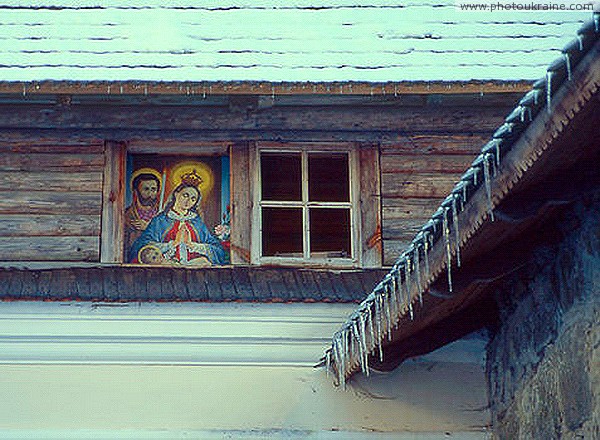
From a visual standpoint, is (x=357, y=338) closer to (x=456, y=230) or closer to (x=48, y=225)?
(x=456, y=230)

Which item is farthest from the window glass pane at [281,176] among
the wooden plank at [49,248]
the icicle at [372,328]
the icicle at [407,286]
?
the icicle at [407,286]

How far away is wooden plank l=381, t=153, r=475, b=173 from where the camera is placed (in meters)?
8.01

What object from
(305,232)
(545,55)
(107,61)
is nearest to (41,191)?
(107,61)

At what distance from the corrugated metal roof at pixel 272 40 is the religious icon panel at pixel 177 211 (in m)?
0.64

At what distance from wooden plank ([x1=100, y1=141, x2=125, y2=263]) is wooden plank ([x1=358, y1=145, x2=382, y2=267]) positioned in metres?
1.45

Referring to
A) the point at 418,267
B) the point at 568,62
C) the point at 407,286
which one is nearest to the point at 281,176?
the point at 407,286

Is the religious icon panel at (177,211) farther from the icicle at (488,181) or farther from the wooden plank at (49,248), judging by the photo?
the icicle at (488,181)

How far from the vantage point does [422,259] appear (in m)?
5.83

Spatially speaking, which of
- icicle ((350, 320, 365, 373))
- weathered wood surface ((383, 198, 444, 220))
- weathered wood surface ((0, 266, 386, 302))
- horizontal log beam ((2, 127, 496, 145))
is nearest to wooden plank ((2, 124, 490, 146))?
horizontal log beam ((2, 127, 496, 145))

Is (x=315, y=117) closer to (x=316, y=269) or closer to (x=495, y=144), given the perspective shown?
(x=316, y=269)

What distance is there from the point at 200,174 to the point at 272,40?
102 centimetres

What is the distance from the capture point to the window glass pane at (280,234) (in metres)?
7.92

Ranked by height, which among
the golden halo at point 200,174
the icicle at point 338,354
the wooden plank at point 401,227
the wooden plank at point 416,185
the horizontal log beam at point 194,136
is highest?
the horizontal log beam at point 194,136

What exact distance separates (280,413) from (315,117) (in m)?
1.86
